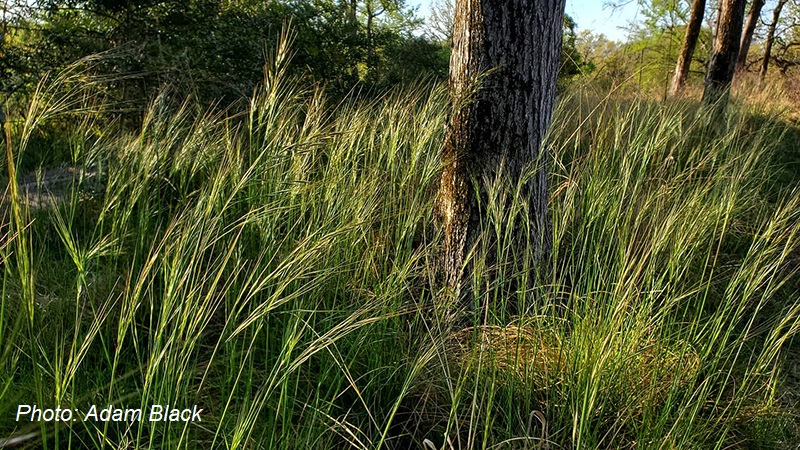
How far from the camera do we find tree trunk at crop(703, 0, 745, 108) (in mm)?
6570

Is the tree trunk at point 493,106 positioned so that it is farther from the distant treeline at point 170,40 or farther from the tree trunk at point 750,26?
the tree trunk at point 750,26

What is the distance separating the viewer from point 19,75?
5.27 metres

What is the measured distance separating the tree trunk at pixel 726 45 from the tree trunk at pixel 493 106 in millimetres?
5215

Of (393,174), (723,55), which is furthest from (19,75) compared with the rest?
(723,55)

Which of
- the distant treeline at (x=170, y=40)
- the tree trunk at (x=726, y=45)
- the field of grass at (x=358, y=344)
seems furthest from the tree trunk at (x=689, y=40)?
the field of grass at (x=358, y=344)

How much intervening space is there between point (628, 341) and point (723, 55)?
21.1ft

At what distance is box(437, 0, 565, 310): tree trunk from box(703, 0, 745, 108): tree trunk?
17.1ft

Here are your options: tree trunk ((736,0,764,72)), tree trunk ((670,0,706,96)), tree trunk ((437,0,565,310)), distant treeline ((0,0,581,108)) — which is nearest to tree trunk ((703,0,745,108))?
tree trunk ((670,0,706,96))

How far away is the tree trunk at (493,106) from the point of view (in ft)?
7.34

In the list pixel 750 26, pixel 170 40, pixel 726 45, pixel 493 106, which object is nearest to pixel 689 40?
pixel 726 45

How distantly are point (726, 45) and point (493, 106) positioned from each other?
19.1 ft

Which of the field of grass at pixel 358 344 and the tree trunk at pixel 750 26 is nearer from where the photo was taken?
the field of grass at pixel 358 344

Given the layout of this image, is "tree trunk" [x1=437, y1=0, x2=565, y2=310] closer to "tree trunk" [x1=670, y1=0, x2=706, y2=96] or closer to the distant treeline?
the distant treeline

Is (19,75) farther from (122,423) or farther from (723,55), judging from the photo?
(723,55)
